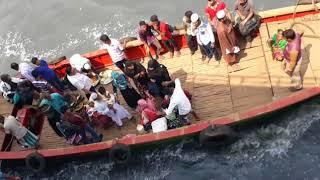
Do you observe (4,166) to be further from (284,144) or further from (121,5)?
(121,5)

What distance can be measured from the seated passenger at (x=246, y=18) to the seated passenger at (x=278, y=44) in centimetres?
56

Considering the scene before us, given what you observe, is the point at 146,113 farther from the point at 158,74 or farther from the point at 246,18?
the point at 246,18

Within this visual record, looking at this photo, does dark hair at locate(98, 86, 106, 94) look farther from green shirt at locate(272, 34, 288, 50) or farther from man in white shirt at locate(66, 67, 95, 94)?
green shirt at locate(272, 34, 288, 50)

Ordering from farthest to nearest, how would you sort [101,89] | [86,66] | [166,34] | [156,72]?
[86,66] → [166,34] → [101,89] → [156,72]

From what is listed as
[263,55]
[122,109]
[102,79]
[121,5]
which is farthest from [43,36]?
[263,55]

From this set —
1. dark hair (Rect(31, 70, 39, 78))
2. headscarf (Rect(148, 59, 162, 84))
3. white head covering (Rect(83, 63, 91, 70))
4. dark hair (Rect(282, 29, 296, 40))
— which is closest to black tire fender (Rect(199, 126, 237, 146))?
headscarf (Rect(148, 59, 162, 84))

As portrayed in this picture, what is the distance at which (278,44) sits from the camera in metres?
11.0

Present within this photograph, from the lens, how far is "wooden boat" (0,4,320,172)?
1050cm

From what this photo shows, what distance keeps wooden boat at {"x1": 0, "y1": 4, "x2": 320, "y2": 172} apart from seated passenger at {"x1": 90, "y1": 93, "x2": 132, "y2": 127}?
0.90 ft

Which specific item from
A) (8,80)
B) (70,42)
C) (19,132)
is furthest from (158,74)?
(70,42)

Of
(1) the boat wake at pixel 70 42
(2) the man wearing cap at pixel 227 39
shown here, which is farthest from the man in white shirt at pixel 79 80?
(1) the boat wake at pixel 70 42

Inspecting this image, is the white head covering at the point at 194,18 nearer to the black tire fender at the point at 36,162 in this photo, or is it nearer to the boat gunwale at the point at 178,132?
the boat gunwale at the point at 178,132

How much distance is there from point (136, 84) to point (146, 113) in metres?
0.80

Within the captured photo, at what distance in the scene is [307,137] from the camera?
10625mm
